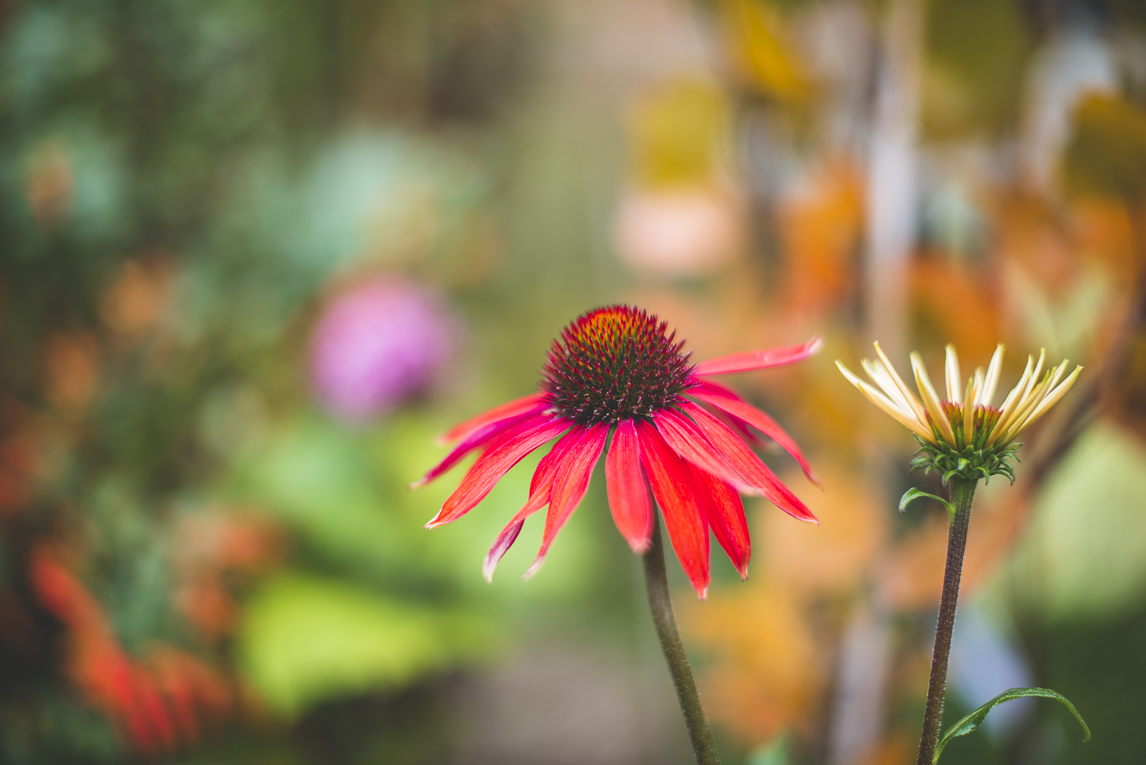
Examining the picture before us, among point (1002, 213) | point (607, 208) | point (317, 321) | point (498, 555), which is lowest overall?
point (498, 555)

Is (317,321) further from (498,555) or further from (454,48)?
(498,555)

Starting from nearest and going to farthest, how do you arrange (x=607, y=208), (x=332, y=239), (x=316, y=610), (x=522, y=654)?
1. (x=316, y=610)
2. (x=332, y=239)
3. (x=522, y=654)
4. (x=607, y=208)

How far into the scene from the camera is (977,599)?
0.35 m

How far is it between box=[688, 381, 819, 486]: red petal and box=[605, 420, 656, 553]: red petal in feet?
0.08

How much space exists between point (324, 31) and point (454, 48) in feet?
0.80

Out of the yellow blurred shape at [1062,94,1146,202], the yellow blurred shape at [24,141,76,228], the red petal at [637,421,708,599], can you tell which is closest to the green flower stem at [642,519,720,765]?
the red petal at [637,421,708,599]

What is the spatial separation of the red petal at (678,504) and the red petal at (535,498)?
0.06 feet

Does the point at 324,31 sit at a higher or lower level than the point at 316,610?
higher

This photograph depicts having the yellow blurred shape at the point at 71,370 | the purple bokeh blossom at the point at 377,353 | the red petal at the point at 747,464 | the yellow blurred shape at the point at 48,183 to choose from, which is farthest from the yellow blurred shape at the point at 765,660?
the yellow blurred shape at the point at 48,183

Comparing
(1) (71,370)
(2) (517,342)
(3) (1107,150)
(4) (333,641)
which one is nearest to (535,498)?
(3) (1107,150)

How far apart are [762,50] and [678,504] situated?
261 millimetres

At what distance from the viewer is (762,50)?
33 centimetres

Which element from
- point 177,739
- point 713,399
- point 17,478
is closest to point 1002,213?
point 713,399

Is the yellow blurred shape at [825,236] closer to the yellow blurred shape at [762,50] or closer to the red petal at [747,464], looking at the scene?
the yellow blurred shape at [762,50]
